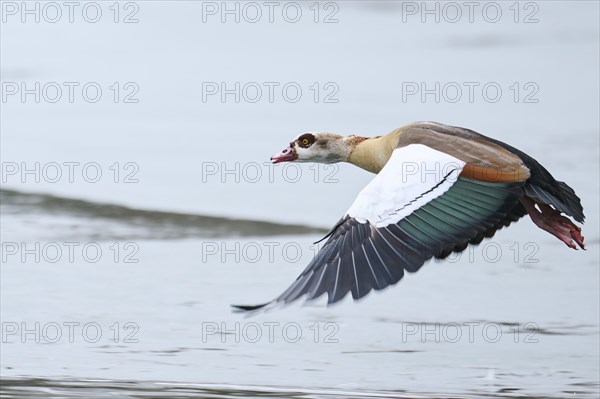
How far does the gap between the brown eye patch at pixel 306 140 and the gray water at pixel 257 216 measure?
0.88 meters

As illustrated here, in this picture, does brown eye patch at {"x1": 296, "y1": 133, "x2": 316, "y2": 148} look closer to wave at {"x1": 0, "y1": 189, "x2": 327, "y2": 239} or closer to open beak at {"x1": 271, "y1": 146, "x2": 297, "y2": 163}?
open beak at {"x1": 271, "y1": 146, "x2": 297, "y2": 163}

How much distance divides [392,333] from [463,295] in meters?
0.88

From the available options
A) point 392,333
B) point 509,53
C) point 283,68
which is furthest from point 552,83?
point 392,333

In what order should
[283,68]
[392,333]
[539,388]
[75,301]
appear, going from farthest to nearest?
[283,68]
[75,301]
[392,333]
[539,388]

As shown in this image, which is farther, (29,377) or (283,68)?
(283,68)

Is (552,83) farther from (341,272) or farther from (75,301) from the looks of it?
(341,272)

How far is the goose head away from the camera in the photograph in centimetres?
848

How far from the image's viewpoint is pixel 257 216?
9.98 m

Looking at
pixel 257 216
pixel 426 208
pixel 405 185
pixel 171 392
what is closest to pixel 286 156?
pixel 257 216

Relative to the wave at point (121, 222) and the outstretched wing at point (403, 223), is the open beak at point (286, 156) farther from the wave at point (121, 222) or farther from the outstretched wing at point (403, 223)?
the outstretched wing at point (403, 223)

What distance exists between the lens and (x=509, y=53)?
14.1 m

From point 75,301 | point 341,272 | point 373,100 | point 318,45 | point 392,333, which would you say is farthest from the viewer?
point 318,45

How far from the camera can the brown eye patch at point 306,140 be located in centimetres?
852

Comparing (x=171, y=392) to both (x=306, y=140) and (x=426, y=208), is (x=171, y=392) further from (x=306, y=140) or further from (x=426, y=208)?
(x=306, y=140)
